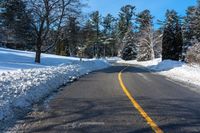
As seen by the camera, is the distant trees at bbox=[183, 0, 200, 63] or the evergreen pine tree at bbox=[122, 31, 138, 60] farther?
the evergreen pine tree at bbox=[122, 31, 138, 60]

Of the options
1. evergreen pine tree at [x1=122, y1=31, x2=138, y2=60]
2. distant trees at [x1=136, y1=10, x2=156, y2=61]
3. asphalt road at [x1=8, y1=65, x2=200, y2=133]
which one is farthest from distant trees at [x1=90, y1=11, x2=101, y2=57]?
asphalt road at [x1=8, y1=65, x2=200, y2=133]

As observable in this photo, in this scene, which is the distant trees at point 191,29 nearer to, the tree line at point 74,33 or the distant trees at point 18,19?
the tree line at point 74,33

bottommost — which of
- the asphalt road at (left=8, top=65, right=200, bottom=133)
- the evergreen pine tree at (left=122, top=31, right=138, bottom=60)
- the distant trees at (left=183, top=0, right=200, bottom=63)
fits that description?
the asphalt road at (left=8, top=65, right=200, bottom=133)

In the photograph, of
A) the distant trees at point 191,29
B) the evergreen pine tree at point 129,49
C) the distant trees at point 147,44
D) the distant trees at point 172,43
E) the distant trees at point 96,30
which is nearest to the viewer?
the distant trees at point 172,43

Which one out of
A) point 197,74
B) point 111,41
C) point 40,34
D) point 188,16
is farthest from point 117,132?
point 111,41

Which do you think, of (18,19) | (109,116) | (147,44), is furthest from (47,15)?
(147,44)

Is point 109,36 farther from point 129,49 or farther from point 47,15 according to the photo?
point 47,15

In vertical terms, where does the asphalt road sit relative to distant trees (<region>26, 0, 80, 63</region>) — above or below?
below

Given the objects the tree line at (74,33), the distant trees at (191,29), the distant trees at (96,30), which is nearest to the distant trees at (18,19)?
the tree line at (74,33)

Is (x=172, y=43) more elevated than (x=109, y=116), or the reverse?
(x=172, y=43)

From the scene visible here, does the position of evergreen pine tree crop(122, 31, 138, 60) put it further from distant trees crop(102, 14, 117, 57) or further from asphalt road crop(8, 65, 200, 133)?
asphalt road crop(8, 65, 200, 133)

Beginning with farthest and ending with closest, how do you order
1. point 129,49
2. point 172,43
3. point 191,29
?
point 129,49
point 191,29
point 172,43

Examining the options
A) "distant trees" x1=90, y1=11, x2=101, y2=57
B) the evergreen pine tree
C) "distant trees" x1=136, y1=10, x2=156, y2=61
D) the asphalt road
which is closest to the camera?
the asphalt road

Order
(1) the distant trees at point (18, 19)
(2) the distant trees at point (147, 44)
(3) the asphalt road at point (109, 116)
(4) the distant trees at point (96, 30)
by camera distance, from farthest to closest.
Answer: (4) the distant trees at point (96, 30)
(2) the distant trees at point (147, 44)
(1) the distant trees at point (18, 19)
(3) the asphalt road at point (109, 116)
